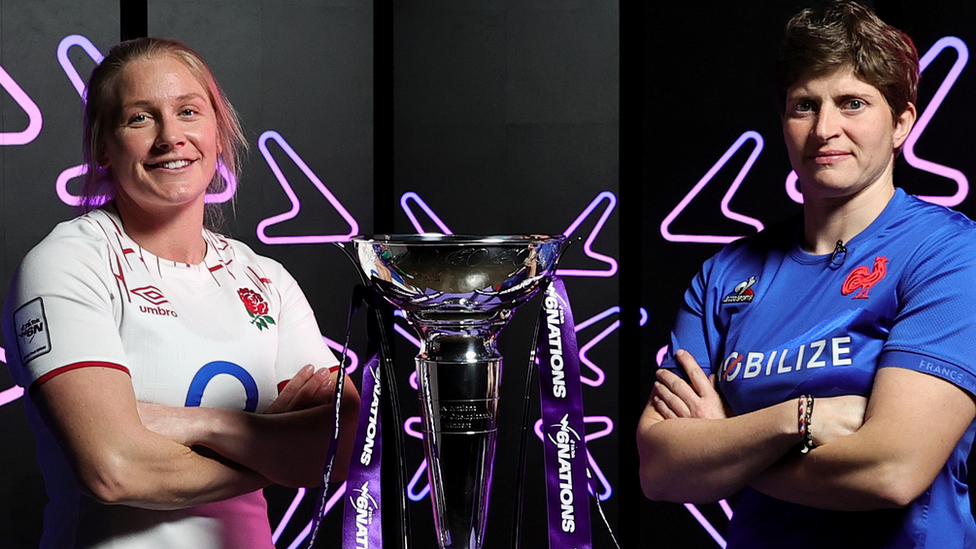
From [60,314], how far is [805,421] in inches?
43.3

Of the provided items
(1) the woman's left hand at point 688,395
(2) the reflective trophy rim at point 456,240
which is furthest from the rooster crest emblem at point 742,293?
(2) the reflective trophy rim at point 456,240

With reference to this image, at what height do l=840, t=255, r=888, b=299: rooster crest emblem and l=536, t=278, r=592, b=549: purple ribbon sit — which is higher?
l=840, t=255, r=888, b=299: rooster crest emblem

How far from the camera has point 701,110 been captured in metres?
3.12

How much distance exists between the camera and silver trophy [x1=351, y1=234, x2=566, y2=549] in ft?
3.23

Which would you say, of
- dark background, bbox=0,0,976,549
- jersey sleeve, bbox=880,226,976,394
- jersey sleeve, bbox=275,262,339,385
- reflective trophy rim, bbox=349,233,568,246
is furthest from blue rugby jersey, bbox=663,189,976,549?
dark background, bbox=0,0,976,549

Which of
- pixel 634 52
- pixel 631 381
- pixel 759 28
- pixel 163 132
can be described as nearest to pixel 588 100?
pixel 634 52

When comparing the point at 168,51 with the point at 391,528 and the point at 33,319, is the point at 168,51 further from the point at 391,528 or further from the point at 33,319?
the point at 391,528

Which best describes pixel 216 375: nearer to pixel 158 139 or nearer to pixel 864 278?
pixel 158 139

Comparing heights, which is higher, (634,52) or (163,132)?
(634,52)

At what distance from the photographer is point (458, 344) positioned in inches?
40.1

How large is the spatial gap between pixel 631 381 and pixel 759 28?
1276 millimetres

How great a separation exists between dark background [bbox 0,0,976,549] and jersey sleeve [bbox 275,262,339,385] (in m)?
1.30

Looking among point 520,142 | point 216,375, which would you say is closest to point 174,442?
point 216,375

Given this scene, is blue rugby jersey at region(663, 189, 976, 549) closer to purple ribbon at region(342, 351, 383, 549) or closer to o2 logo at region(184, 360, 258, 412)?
purple ribbon at region(342, 351, 383, 549)
